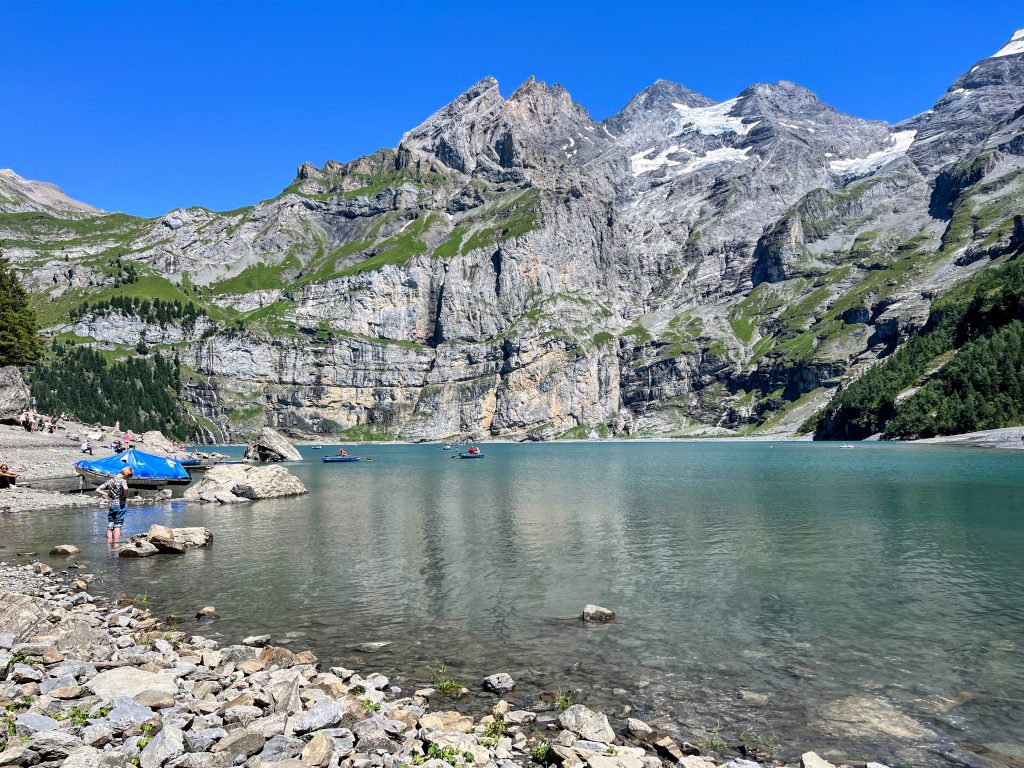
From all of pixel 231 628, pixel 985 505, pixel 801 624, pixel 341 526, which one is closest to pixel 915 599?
pixel 801 624

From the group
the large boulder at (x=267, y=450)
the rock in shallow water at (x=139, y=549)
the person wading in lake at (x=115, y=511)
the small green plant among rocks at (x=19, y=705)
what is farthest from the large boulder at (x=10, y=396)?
the small green plant among rocks at (x=19, y=705)

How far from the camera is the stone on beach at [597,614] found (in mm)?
24172

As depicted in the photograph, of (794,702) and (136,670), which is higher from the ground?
(136,670)

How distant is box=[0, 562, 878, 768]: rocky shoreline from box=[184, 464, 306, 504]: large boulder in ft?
170

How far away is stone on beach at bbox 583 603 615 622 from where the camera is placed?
24.2 m

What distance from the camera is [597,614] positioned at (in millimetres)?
24250

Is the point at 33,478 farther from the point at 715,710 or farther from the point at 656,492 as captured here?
the point at 715,710

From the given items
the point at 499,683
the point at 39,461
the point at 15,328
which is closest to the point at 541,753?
the point at 499,683

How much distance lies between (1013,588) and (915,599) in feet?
17.1

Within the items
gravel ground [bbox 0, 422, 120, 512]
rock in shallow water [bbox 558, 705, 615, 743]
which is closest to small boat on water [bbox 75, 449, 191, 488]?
gravel ground [bbox 0, 422, 120, 512]

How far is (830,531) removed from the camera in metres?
43.2

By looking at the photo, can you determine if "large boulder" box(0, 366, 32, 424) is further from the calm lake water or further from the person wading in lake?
the person wading in lake

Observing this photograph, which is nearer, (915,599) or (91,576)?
(915,599)

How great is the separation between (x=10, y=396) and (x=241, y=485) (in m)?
47.1
